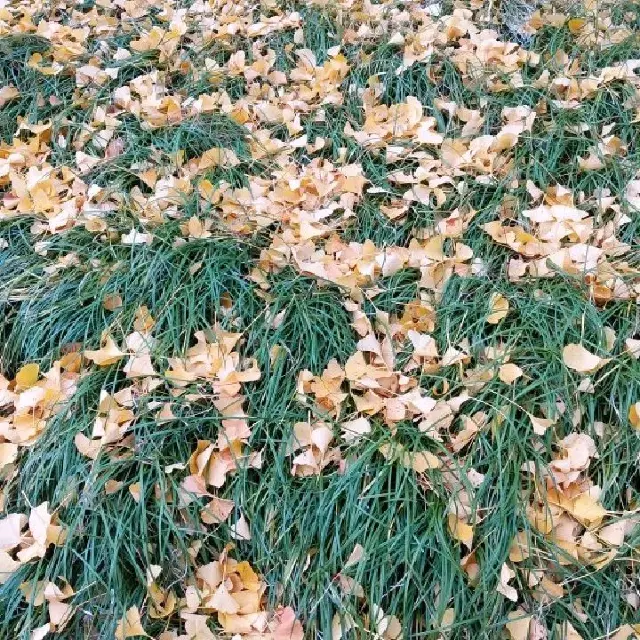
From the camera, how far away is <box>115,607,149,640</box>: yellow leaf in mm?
1014

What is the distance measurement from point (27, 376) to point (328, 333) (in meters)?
0.61

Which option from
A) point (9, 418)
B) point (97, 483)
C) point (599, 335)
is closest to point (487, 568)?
point (599, 335)

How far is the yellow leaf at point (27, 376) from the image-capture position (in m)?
1.30

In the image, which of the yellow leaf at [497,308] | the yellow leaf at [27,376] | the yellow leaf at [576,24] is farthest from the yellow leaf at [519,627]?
the yellow leaf at [576,24]

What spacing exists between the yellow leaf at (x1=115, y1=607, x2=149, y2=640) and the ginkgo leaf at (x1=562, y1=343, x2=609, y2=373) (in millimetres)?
862

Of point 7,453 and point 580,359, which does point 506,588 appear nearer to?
point 580,359

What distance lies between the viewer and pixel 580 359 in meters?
1.22

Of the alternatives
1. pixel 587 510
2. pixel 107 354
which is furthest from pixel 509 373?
pixel 107 354

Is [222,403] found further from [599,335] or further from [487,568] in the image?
[599,335]

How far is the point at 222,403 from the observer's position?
4.06 feet

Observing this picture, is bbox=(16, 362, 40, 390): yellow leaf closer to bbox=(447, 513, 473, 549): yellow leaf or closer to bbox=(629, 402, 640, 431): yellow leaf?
bbox=(447, 513, 473, 549): yellow leaf

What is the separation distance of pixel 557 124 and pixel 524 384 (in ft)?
2.80

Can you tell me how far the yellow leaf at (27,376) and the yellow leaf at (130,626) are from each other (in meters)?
0.52

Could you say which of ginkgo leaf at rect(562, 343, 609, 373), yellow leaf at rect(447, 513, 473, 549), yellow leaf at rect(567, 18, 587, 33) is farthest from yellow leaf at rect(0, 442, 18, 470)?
yellow leaf at rect(567, 18, 587, 33)
